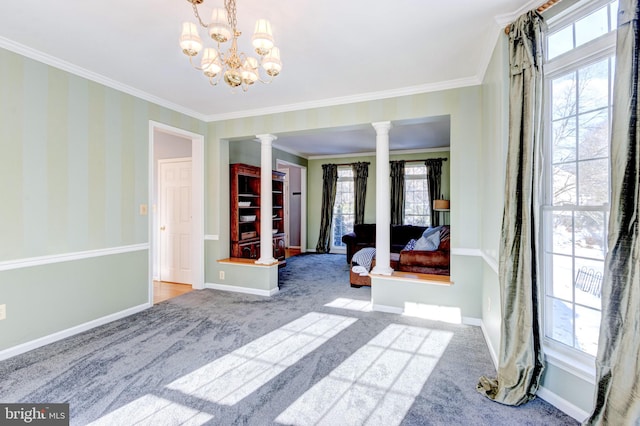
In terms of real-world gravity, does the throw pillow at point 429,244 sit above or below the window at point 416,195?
below

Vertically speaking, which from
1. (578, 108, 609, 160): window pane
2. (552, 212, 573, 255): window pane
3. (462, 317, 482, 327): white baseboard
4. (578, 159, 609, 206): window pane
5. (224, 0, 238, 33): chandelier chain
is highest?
(224, 0, 238, 33): chandelier chain

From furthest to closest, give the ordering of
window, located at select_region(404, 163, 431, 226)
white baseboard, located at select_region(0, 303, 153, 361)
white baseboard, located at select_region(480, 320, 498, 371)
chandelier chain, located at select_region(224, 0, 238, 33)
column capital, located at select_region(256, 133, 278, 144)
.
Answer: window, located at select_region(404, 163, 431, 226), column capital, located at select_region(256, 133, 278, 144), white baseboard, located at select_region(0, 303, 153, 361), white baseboard, located at select_region(480, 320, 498, 371), chandelier chain, located at select_region(224, 0, 238, 33)

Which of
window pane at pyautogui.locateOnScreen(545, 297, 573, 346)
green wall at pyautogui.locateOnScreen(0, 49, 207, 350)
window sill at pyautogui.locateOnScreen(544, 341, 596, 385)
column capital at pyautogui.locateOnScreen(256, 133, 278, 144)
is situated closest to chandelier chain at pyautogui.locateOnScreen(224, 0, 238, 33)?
green wall at pyautogui.locateOnScreen(0, 49, 207, 350)

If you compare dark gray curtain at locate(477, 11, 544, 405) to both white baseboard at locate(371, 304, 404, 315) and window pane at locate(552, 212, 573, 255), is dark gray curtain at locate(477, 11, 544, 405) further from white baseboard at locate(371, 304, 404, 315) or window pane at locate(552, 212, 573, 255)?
white baseboard at locate(371, 304, 404, 315)

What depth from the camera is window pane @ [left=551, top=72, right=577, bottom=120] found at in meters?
1.84

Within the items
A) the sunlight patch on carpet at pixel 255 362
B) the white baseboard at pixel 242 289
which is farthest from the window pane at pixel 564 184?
the white baseboard at pixel 242 289

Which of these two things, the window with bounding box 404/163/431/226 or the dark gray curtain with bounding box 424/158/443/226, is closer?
the dark gray curtain with bounding box 424/158/443/226

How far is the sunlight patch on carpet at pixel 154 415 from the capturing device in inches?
69.1

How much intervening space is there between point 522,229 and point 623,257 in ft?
1.80

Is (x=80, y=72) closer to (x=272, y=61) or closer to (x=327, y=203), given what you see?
(x=272, y=61)

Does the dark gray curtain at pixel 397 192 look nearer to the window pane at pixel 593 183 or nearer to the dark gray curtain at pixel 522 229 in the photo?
the dark gray curtain at pixel 522 229

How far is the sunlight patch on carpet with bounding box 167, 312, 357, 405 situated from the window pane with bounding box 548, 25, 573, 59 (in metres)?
2.82

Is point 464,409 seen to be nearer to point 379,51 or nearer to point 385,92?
point 379,51

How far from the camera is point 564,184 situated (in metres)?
1.91
